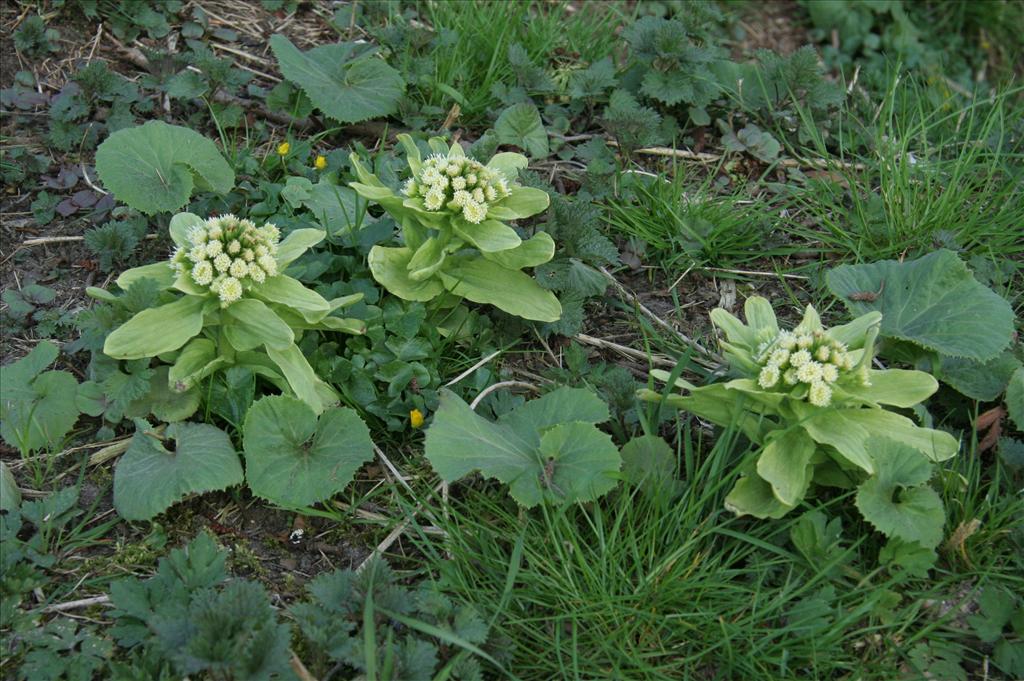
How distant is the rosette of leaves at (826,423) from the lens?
233 centimetres

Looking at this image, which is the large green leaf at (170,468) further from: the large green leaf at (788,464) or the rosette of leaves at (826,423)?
the large green leaf at (788,464)

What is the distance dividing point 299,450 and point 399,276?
0.61 meters

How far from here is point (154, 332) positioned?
247cm

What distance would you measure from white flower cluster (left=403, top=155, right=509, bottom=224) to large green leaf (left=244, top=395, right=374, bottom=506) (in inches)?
24.6

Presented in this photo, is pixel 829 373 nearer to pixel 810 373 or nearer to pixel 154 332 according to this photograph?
pixel 810 373

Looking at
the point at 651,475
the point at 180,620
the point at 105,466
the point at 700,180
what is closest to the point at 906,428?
the point at 651,475

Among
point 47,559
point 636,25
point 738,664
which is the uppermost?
point 636,25

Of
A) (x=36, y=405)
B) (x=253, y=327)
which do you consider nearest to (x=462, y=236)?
(x=253, y=327)

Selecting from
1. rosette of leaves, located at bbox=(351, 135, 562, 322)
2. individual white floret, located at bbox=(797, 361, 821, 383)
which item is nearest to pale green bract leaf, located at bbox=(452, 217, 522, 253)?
rosette of leaves, located at bbox=(351, 135, 562, 322)

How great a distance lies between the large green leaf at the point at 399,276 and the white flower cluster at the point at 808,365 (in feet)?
3.25

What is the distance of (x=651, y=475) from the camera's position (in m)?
2.49

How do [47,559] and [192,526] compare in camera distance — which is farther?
[192,526]

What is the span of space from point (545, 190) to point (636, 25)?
1.04 m

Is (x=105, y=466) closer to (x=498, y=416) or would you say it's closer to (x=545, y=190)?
(x=498, y=416)
